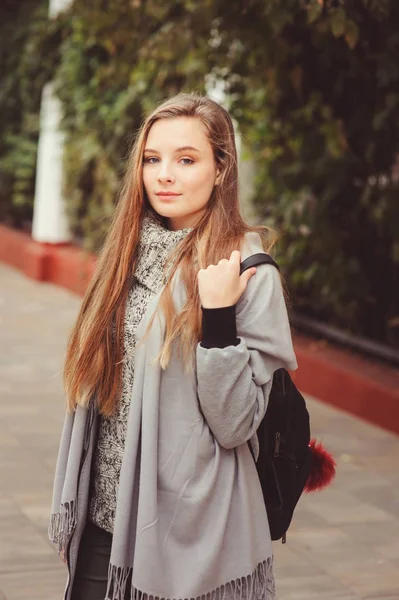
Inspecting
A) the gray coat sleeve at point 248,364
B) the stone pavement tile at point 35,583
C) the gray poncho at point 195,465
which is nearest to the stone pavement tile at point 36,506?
the stone pavement tile at point 35,583

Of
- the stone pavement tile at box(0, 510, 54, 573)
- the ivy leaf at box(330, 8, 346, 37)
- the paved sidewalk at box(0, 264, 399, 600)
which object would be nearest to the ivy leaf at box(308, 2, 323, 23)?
the ivy leaf at box(330, 8, 346, 37)

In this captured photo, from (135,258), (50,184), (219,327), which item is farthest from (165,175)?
(50,184)

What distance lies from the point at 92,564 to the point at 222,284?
2.46ft

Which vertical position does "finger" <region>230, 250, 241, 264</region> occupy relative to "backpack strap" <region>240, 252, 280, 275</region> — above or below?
above

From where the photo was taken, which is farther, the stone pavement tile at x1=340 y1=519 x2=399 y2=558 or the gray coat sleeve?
the stone pavement tile at x1=340 y1=519 x2=399 y2=558

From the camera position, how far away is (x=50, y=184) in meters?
11.0

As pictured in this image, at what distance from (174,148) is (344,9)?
9.35 feet

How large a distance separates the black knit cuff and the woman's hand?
0.04 feet

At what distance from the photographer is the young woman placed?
8.09 feet

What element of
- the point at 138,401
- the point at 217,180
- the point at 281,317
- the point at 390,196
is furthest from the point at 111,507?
the point at 390,196

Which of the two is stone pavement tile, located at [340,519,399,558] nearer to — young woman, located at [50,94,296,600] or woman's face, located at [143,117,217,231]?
young woman, located at [50,94,296,600]

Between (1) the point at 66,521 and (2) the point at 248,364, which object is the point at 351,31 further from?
(1) the point at 66,521

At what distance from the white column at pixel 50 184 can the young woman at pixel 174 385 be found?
8310 millimetres

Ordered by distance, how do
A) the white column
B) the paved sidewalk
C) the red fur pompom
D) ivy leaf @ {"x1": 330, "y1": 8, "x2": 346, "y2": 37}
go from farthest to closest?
the white column
ivy leaf @ {"x1": 330, "y1": 8, "x2": 346, "y2": 37}
the paved sidewalk
the red fur pompom
